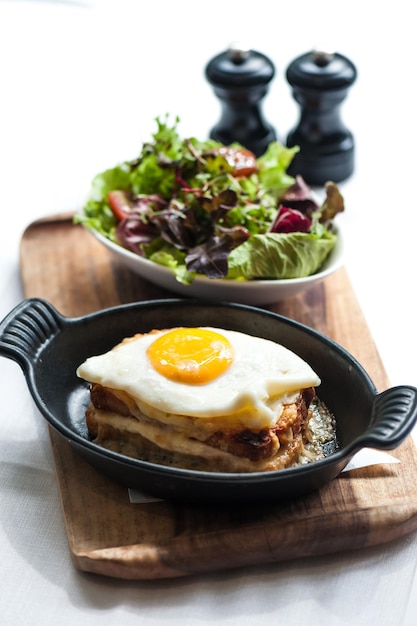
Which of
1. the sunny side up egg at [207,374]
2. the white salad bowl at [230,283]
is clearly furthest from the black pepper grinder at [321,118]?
the sunny side up egg at [207,374]

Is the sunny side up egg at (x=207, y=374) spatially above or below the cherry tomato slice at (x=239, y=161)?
below

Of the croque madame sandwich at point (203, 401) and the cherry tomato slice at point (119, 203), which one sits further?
the cherry tomato slice at point (119, 203)

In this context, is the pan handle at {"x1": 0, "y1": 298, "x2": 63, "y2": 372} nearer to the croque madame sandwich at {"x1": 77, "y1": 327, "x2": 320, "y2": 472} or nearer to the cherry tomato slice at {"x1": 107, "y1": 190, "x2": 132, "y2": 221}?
the croque madame sandwich at {"x1": 77, "y1": 327, "x2": 320, "y2": 472}

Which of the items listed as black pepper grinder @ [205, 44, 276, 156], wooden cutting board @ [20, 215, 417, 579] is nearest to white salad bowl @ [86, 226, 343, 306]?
wooden cutting board @ [20, 215, 417, 579]

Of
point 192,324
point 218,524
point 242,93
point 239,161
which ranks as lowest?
point 218,524

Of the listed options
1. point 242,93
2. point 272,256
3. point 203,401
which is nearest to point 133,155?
point 242,93

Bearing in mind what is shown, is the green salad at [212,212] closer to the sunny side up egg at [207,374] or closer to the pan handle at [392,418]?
the sunny side up egg at [207,374]

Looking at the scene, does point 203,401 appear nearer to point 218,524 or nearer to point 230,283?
point 218,524
